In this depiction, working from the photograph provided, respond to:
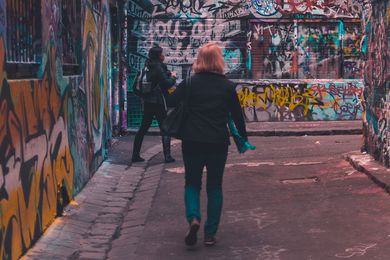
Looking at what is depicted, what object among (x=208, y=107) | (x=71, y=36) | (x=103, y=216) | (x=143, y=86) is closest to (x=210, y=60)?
(x=208, y=107)

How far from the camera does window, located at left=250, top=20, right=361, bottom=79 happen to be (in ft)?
64.1

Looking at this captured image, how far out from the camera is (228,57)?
19.4m

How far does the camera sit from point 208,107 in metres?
7.16

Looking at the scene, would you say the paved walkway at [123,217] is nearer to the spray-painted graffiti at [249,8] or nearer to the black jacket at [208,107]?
the black jacket at [208,107]

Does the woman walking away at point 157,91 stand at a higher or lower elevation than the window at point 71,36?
lower

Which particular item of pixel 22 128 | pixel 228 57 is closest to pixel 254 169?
pixel 22 128

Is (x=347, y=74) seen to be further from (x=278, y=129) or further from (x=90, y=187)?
(x=90, y=187)

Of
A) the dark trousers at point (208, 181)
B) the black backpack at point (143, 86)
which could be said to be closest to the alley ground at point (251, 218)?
the dark trousers at point (208, 181)

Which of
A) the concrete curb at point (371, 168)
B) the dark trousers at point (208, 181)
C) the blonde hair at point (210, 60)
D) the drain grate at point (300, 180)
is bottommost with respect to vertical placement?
the drain grate at point (300, 180)

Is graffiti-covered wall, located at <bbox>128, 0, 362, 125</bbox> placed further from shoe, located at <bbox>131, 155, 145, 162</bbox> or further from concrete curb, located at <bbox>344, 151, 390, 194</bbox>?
concrete curb, located at <bbox>344, 151, 390, 194</bbox>

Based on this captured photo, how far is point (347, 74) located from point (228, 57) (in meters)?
3.00

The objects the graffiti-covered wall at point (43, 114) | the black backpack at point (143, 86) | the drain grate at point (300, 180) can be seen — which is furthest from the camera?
the black backpack at point (143, 86)

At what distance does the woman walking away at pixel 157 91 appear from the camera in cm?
1214

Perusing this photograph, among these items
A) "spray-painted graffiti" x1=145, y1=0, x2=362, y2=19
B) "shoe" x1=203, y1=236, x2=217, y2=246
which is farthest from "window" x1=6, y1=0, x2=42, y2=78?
"spray-painted graffiti" x1=145, y1=0, x2=362, y2=19
